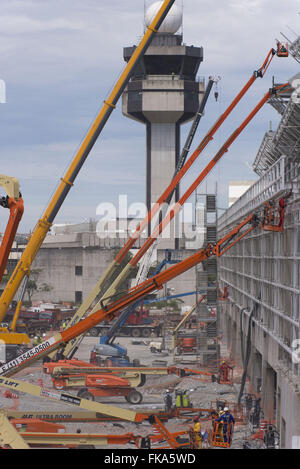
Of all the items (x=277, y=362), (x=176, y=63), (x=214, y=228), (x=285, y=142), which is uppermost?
(x=176, y=63)

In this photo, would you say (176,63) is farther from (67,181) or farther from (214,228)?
(67,181)

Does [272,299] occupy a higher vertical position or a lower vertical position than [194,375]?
higher

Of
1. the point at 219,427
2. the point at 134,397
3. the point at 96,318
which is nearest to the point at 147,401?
the point at 134,397

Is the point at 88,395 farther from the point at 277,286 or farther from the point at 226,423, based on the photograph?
the point at 226,423

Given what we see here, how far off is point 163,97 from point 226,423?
66.8 metres

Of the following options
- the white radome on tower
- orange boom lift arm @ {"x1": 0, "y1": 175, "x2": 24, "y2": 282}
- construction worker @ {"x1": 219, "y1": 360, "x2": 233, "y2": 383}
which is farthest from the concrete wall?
the white radome on tower

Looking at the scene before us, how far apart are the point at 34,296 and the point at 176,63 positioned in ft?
112

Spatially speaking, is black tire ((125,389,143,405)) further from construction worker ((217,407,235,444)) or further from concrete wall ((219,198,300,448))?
construction worker ((217,407,235,444))

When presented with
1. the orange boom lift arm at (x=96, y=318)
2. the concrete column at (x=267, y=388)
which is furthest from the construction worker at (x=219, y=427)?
the concrete column at (x=267, y=388)

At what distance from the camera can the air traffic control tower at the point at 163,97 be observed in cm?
8494

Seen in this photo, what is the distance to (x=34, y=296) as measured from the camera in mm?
81188

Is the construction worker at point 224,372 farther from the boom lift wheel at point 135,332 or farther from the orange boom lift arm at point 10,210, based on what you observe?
the boom lift wheel at point 135,332
